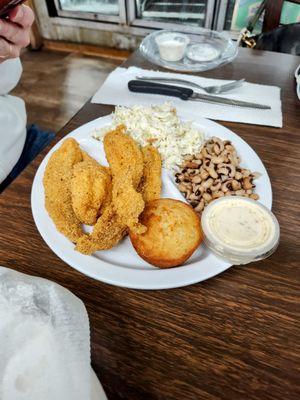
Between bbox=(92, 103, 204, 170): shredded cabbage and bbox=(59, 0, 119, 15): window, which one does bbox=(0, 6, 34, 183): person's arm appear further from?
bbox=(59, 0, 119, 15): window

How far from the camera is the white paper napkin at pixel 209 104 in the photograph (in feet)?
3.48

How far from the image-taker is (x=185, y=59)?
1380mm

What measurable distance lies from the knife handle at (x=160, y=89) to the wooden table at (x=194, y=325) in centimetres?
54

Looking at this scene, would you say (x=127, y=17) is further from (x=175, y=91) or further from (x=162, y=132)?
(x=162, y=132)

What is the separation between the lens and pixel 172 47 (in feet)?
4.35

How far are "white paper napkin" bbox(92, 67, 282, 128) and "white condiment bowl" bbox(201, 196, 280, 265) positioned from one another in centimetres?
44

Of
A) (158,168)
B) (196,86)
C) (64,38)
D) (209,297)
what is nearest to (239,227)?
(209,297)

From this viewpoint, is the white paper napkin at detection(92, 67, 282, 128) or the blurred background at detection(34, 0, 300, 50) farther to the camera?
the blurred background at detection(34, 0, 300, 50)

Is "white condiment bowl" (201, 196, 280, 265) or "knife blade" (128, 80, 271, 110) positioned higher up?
"white condiment bowl" (201, 196, 280, 265)

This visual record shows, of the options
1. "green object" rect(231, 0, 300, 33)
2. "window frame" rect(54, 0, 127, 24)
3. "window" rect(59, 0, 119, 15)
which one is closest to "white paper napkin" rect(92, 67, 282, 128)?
"green object" rect(231, 0, 300, 33)

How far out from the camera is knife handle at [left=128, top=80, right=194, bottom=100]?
1119 mm

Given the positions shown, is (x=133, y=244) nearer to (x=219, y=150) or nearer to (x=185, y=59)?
(x=219, y=150)

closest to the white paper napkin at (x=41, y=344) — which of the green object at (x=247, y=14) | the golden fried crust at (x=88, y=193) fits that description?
the golden fried crust at (x=88, y=193)

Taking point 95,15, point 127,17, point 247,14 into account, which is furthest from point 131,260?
point 95,15
